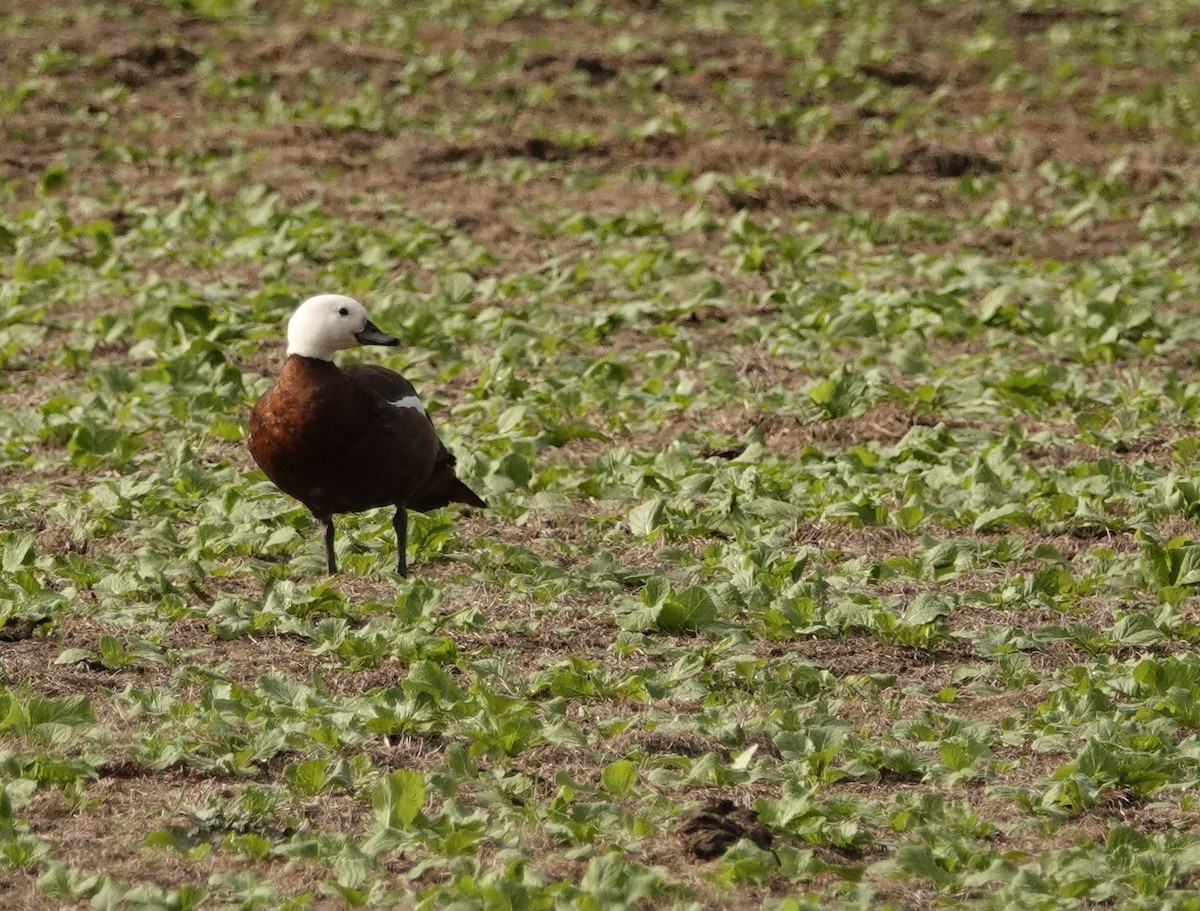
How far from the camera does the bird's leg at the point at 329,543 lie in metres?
7.70

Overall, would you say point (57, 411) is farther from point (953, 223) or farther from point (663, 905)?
point (953, 223)

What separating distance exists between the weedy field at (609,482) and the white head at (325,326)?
0.86 m

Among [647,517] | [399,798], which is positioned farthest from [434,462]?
[399,798]

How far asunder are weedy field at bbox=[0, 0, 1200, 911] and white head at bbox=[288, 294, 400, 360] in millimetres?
857

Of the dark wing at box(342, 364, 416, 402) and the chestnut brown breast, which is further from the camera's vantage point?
the dark wing at box(342, 364, 416, 402)

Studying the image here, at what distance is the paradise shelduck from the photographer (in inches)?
291

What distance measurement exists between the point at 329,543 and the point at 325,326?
0.86 meters

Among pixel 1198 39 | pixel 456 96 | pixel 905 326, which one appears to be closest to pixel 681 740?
pixel 905 326

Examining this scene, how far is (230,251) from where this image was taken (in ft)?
43.0

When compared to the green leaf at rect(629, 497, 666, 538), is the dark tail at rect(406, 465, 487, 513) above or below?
above

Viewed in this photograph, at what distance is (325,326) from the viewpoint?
298 inches

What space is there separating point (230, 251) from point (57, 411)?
147 inches

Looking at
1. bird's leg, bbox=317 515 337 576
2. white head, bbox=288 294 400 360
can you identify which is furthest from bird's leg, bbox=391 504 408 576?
white head, bbox=288 294 400 360

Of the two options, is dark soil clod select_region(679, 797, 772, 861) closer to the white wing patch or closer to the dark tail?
the white wing patch
